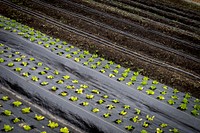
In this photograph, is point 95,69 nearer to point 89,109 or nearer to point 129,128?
point 89,109

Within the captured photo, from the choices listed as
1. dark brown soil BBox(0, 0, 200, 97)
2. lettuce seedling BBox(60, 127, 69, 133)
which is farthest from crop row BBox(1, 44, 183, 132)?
dark brown soil BBox(0, 0, 200, 97)

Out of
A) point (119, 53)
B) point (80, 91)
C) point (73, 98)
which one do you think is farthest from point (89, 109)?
point (119, 53)

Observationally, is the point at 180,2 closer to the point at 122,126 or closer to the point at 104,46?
the point at 104,46

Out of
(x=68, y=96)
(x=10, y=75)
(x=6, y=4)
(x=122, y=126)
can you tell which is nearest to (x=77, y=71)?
(x=68, y=96)

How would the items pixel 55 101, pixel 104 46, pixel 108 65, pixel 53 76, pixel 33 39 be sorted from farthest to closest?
pixel 104 46 < pixel 33 39 < pixel 108 65 < pixel 53 76 < pixel 55 101

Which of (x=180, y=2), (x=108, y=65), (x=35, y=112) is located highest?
(x=180, y=2)

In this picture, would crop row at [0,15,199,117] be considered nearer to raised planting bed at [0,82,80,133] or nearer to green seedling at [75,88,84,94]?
green seedling at [75,88,84,94]

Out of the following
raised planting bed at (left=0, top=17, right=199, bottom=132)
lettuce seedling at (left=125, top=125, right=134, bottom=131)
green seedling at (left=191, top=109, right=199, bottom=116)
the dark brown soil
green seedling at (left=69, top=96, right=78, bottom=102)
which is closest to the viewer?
lettuce seedling at (left=125, top=125, right=134, bottom=131)
